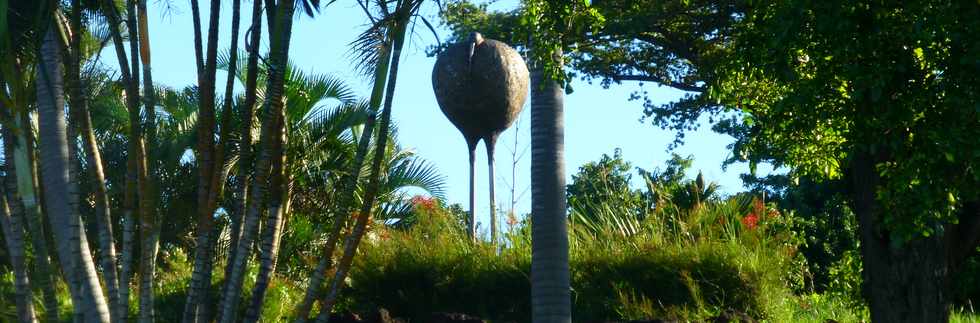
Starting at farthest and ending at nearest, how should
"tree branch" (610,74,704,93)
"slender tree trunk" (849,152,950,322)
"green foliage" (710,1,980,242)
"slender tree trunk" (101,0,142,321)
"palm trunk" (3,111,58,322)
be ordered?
1. "tree branch" (610,74,704,93)
2. "palm trunk" (3,111,58,322)
3. "slender tree trunk" (101,0,142,321)
4. "slender tree trunk" (849,152,950,322)
5. "green foliage" (710,1,980,242)

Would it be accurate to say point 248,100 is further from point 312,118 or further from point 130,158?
point 312,118

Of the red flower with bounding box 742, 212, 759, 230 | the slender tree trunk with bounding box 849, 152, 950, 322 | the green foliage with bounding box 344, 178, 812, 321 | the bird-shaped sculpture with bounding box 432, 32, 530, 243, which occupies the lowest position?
the slender tree trunk with bounding box 849, 152, 950, 322

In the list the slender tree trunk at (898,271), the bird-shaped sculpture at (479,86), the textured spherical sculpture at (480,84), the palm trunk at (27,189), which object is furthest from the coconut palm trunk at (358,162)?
the textured spherical sculpture at (480,84)

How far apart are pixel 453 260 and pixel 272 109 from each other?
15.4ft

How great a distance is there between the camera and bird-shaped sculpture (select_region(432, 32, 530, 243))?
14.9m

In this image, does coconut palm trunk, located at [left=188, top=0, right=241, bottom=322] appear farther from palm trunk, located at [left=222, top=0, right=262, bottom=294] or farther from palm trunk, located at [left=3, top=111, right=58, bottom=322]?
palm trunk, located at [left=3, top=111, right=58, bottom=322]

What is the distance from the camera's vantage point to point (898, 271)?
288 inches

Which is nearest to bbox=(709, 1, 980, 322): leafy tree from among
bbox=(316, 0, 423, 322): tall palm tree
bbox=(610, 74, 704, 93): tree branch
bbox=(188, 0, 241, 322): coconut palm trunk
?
bbox=(316, 0, 423, 322): tall palm tree

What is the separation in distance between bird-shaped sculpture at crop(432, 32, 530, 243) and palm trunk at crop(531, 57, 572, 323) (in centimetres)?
724

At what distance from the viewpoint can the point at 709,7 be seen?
13.1m

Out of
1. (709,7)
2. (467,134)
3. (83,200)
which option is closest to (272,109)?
(709,7)

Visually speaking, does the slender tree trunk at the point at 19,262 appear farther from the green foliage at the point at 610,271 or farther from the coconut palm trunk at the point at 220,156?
the green foliage at the point at 610,271

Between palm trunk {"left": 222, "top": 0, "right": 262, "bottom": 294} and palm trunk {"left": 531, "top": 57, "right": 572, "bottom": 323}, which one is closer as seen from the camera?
palm trunk {"left": 531, "top": 57, "right": 572, "bottom": 323}

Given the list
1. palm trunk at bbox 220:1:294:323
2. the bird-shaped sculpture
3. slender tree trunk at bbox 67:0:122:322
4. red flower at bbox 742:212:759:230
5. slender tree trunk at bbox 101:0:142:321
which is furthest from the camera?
the bird-shaped sculpture
